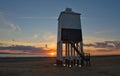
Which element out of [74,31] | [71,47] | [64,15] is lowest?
[71,47]

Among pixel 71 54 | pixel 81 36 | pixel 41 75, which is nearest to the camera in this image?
pixel 41 75

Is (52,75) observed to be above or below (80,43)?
below

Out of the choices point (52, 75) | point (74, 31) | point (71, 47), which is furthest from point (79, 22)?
point (52, 75)

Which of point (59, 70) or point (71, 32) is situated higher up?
point (71, 32)

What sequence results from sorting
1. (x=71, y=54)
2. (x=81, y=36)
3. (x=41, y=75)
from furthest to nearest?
(x=71, y=54) < (x=81, y=36) < (x=41, y=75)

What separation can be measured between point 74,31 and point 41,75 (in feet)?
60.8

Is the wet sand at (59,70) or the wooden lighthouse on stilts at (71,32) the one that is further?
the wooden lighthouse on stilts at (71,32)

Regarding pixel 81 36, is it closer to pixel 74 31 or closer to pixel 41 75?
pixel 74 31

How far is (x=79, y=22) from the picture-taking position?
43.2 meters

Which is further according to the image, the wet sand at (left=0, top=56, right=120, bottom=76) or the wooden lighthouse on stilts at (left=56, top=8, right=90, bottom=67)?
the wooden lighthouse on stilts at (left=56, top=8, right=90, bottom=67)

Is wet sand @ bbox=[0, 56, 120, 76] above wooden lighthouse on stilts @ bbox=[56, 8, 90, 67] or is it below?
below

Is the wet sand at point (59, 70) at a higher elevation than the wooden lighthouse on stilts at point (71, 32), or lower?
lower

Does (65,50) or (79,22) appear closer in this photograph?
(79,22)

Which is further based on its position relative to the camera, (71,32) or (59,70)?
(71,32)
